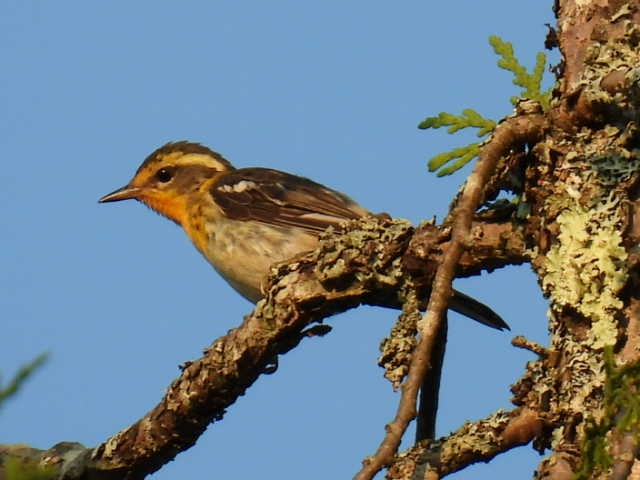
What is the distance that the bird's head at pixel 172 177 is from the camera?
380 inches

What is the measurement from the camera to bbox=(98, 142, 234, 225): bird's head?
964 cm

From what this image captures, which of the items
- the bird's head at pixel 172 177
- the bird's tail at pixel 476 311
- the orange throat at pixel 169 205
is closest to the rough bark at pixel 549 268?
the bird's tail at pixel 476 311

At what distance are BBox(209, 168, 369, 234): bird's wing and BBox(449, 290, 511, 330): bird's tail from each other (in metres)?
1.71

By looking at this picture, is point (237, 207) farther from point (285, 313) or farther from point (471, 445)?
point (471, 445)

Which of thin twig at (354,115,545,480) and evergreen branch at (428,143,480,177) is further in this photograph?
evergreen branch at (428,143,480,177)

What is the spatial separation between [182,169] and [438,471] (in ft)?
20.0

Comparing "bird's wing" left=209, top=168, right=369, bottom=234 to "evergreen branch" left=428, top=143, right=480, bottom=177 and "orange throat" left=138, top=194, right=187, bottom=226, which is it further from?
"evergreen branch" left=428, top=143, right=480, bottom=177

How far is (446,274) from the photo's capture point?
12.1 feet

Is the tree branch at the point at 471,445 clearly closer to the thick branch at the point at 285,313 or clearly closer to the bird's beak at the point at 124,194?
the thick branch at the point at 285,313

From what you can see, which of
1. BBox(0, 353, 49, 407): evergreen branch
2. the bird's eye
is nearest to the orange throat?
the bird's eye

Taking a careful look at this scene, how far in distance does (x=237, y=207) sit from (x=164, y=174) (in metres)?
1.30

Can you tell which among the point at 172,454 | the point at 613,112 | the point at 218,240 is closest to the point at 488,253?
the point at 613,112

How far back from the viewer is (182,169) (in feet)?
32.8

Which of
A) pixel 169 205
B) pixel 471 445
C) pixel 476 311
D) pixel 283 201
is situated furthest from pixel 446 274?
pixel 169 205
